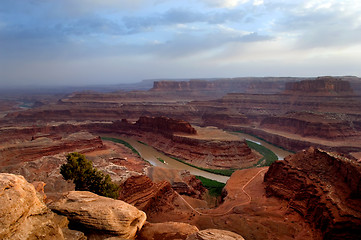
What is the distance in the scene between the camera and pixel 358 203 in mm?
16281

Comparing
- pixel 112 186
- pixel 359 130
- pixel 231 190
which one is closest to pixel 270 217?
pixel 231 190

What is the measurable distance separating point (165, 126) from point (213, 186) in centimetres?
2390

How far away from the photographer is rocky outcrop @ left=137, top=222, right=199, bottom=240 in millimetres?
11257

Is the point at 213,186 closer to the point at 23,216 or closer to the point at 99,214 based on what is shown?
the point at 99,214

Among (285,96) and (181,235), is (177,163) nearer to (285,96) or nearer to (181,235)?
(181,235)

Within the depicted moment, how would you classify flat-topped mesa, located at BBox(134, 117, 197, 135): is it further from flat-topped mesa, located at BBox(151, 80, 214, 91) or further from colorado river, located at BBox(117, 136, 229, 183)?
flat-topped mesa, located at BBox(151, 80, 214, 91)

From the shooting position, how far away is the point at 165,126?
52.8m

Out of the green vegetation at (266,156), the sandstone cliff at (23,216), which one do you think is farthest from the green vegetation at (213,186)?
the sandstone cliff at (23,216)

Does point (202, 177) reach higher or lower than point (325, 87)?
lower

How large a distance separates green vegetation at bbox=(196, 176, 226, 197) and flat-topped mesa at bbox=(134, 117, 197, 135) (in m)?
16.1

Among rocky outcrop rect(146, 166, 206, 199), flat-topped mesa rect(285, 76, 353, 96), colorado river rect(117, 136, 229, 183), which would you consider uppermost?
flat-topped mesa rect(285, 76, 353, 96)

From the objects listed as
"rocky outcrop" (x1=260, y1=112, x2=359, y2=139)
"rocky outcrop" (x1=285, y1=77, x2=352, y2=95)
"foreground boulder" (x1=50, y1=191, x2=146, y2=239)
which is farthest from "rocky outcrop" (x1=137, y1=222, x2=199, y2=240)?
"rocky outcrop" (x1=285, y1=77, x2=352, y2=95)

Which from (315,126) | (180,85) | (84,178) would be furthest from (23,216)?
(180,85)

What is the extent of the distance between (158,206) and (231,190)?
28.6 ft
